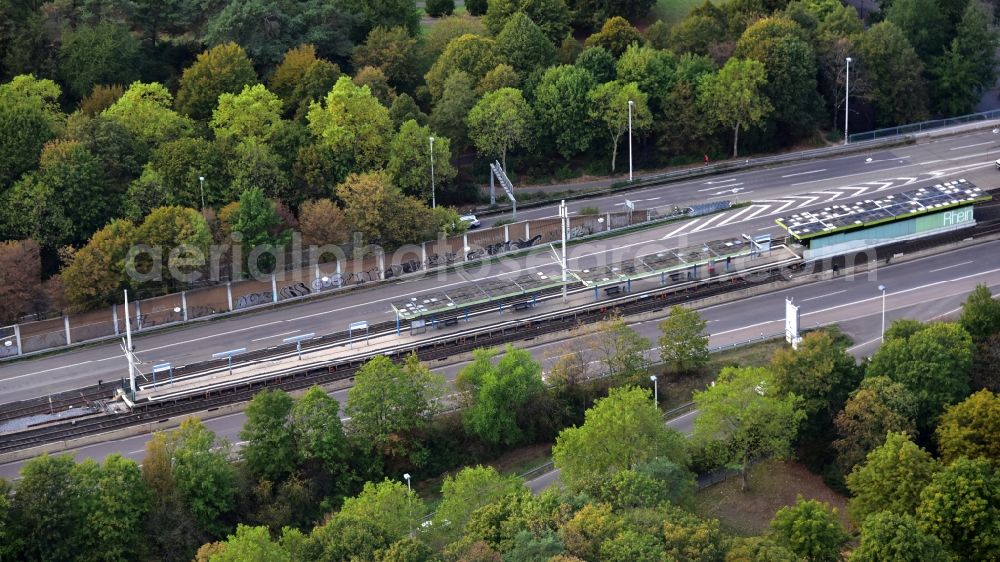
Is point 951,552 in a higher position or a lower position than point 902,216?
lower

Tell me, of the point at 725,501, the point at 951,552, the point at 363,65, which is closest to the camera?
the point at 951,552

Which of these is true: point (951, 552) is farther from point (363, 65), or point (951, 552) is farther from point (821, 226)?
point (363, 65)

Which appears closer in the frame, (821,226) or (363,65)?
(821,226)

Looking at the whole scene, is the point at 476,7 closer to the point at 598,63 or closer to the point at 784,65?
the point at 598,63

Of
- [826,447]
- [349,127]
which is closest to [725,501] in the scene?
[826,447]

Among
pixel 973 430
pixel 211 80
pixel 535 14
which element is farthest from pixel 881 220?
pixel 211 80
